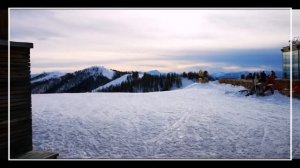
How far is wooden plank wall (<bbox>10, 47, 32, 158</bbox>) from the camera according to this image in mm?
5883

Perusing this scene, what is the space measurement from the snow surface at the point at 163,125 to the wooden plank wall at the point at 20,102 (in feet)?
0.66

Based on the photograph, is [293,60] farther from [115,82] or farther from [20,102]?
[20,102]

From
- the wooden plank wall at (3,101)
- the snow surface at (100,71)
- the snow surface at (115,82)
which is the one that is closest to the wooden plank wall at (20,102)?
the wooden plank wall at (3,101)

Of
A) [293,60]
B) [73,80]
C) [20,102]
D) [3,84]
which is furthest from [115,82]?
[293,60]

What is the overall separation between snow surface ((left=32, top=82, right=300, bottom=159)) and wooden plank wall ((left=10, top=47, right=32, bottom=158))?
8.0 inches

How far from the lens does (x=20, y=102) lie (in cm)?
611

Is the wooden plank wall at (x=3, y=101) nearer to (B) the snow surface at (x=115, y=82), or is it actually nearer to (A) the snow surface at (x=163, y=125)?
(A) the snow surface at (x=163, y=125)

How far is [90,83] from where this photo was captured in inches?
251

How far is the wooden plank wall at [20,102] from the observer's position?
5.88 meters

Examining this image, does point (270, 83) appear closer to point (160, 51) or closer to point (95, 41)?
point (160, 51)

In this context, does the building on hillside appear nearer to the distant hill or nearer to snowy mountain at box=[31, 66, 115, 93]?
the distant hill
